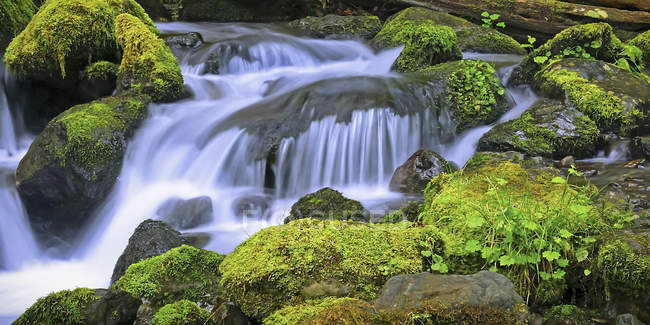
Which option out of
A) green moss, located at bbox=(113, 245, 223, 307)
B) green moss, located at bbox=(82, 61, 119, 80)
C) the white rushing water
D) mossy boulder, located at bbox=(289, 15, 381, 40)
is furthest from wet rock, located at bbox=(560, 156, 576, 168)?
mossy boulder, located at bbox=(289, 15, 381, 40)

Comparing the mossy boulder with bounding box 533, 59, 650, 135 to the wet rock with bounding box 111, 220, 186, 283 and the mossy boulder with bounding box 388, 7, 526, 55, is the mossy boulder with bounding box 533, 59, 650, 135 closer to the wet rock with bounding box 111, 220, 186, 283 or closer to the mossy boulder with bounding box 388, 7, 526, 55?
the mossy boulder with bounding box 388, 7, 526, 55

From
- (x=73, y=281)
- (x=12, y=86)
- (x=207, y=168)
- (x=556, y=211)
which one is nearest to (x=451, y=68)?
(x=207, y=168)

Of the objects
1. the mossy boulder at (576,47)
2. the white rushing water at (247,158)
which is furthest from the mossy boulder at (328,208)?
the mossy boulder at (576,47)

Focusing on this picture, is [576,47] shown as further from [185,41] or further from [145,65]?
[185,41]

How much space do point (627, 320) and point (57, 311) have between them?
318 centimetres

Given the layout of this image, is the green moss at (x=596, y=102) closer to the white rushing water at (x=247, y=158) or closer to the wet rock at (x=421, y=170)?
the white rushing water at (x=247, y=158)

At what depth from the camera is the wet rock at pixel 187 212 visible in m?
5.96

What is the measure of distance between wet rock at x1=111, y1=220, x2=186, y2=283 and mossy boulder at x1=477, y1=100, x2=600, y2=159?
432 centimetres

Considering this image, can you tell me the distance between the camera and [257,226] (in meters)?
5.83

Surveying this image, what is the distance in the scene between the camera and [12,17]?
29.9 ft

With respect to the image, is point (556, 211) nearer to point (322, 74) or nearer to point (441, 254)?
point (441, 254)

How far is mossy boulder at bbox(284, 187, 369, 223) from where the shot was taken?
455 cm

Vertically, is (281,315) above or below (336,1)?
below

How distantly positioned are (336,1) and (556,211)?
12.1m
